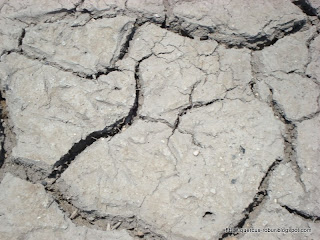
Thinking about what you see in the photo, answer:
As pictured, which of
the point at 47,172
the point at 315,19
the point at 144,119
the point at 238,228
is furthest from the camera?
the point at 315,19

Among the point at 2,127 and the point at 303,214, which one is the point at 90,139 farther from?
the point at 303,214

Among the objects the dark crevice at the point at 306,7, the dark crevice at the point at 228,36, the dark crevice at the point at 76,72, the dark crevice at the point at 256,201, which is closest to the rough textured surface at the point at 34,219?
the dark crevice at the point at 256,201

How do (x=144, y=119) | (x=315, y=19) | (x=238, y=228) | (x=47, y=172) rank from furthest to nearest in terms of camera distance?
(x=315, y=19) < (x=144, y=119) < (x=47, y=172) < (x=238, y=228)

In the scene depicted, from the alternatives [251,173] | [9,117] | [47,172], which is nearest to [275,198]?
[251,173]

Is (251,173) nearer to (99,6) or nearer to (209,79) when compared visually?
(209,79)

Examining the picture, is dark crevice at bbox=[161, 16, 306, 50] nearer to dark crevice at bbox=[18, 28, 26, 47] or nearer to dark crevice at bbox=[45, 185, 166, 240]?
dark crevice at bbox=[18, 28, 26, 47]

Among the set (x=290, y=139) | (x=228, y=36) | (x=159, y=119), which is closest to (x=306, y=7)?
(x=228, y=36)

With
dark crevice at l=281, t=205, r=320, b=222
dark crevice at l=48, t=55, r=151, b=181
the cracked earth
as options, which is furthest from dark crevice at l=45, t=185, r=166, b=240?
dark crevice at l=281, t=205, r=320, b=222

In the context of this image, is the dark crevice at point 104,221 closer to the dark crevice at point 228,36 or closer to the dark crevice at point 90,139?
the dark crevice at point 90,139
